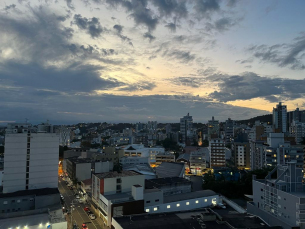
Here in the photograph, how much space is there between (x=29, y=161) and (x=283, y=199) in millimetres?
18943

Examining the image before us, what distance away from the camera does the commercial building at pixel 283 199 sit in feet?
40.7

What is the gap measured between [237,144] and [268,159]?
9.10 m

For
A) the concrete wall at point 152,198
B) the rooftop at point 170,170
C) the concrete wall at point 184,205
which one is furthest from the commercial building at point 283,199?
the rooftop at point 170,170

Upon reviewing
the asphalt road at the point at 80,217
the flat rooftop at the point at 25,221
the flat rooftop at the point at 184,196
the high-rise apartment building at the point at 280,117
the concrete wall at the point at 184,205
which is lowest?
the asphalt road at the point at 80,217

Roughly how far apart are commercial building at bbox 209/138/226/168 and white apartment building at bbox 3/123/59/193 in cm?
2364

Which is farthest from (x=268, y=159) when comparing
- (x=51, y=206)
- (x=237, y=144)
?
(x=51, y=206)

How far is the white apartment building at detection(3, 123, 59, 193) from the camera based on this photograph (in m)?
18.7

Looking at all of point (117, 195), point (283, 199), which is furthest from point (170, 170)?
point (283, 199)

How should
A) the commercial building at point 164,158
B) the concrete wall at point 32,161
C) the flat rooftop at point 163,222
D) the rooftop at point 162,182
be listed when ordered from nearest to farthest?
1. the flat rooftop at point 163,222
2. the concrete wall at point 32,161
3. the rooftop at point 162,182
4. the commercial building at point 164,158

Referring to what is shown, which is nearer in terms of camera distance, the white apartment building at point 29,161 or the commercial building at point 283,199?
the commercial building at point 283,199

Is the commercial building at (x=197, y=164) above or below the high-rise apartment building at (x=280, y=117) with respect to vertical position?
below

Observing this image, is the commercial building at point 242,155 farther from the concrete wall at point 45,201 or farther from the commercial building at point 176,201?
the concrete wall at point 45,201

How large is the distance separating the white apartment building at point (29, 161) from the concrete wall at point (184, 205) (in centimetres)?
946

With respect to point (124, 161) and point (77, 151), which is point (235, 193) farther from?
point (77, 151)
